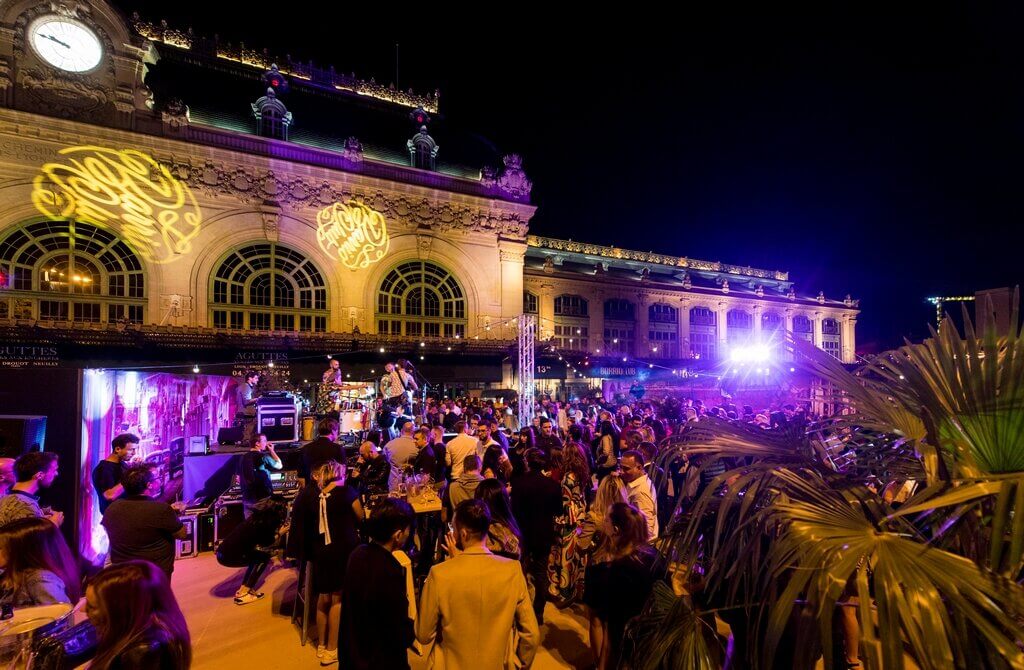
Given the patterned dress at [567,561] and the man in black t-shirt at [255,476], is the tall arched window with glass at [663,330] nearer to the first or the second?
the patterned dress at [567,561]

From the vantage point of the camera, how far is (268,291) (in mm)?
22172

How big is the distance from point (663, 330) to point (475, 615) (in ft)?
118

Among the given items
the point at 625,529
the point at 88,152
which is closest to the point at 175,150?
the point at 88,152

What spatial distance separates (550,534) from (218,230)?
22396 millimetres

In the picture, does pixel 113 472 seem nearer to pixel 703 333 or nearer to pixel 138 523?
pixel 138 523

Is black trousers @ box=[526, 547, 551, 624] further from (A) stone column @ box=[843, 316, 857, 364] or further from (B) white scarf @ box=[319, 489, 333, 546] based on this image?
(A) stone column @ box=[843, 316, 857, 364]

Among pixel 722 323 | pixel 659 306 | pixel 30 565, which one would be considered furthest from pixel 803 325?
pixel 30 565

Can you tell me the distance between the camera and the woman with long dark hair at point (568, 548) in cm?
535

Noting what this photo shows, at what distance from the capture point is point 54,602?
293 cm

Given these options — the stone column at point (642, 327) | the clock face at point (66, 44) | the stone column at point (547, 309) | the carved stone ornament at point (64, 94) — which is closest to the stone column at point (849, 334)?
the stone column at point (642, 327)

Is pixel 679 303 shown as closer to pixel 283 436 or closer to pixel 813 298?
pixel 813 298

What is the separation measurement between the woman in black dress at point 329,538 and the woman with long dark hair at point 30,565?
1.73 meters

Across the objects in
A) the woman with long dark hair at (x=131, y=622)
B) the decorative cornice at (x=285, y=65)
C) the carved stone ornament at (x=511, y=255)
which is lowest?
the woman with long dark hair at (x=131, y=622)

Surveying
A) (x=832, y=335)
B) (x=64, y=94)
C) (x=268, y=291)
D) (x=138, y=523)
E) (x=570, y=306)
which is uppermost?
(x=64, y=94)
